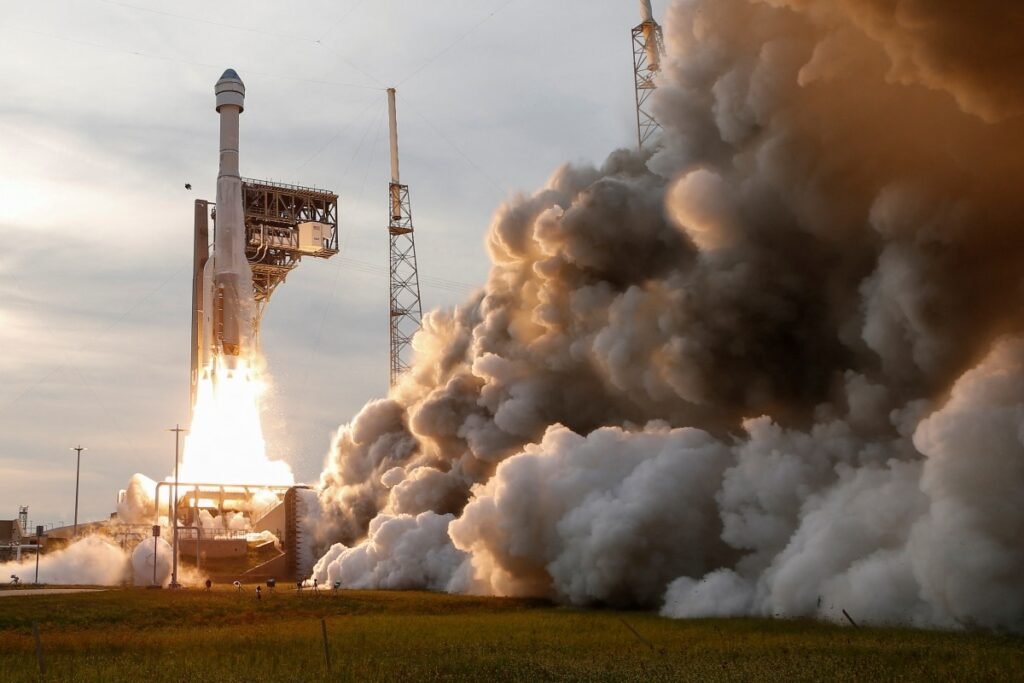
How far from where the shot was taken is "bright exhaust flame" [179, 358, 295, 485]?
3386 inches

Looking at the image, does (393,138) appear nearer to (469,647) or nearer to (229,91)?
(229,91)

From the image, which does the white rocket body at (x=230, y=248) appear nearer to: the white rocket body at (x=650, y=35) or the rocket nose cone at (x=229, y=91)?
the rocket nose cone at (x=229, y=91)

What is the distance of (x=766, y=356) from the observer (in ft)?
155

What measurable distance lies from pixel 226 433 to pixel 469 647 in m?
57.5

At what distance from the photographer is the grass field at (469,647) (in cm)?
2634

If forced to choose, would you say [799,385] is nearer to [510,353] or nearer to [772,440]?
[772,440]

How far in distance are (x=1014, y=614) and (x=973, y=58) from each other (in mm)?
14522

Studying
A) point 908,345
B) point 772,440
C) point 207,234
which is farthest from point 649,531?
point 207,234

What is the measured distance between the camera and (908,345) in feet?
132

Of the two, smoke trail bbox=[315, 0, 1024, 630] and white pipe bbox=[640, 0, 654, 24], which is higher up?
white pipe bbox=[640, 0, 654, 24]

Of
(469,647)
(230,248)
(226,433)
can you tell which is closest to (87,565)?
(226,433)

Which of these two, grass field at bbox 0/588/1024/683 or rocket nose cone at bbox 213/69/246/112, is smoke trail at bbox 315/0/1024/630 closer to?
grass field at bbox 0/588/1024/683

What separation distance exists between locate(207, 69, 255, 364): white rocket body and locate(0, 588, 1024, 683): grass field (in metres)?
40.2

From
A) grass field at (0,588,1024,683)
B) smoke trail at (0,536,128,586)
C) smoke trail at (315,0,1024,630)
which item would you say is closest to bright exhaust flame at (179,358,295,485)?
smoke trail at (0,536,128,586)
